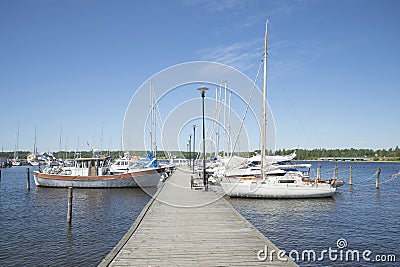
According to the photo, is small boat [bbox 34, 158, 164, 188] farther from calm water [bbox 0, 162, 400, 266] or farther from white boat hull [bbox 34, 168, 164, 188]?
calm water [bbox 0, 162, 400, 266]

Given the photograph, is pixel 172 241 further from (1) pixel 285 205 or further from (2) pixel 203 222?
(1) pixel 285 205

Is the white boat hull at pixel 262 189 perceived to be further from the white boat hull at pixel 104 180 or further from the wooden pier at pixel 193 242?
the white boat hull at pixel 104 180


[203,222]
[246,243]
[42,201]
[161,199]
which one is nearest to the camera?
[246,243]

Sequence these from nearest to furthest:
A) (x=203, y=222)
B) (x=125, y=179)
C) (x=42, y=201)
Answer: (x=203, y=222) < (x=42, y=201) < (x=125, y=179)

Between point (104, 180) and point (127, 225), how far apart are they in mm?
18875

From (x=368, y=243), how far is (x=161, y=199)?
1099 centimetres

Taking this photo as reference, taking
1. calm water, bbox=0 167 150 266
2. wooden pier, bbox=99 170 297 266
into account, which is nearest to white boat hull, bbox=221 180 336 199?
calm water, bbox=0 167 150 266

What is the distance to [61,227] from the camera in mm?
17734

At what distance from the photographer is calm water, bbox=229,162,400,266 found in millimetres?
13976

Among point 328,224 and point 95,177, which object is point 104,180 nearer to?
point 95,177

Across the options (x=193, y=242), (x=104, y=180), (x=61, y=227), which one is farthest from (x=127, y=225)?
(x=104, y=180)

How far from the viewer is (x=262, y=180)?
26141mm

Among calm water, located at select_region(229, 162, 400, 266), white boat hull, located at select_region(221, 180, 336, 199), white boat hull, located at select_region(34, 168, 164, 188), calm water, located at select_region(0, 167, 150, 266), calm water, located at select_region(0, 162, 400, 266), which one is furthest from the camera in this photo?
white boat hull, located at select_region(34, 168, 164, 188)

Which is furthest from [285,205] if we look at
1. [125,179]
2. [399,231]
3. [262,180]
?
[125,179]
